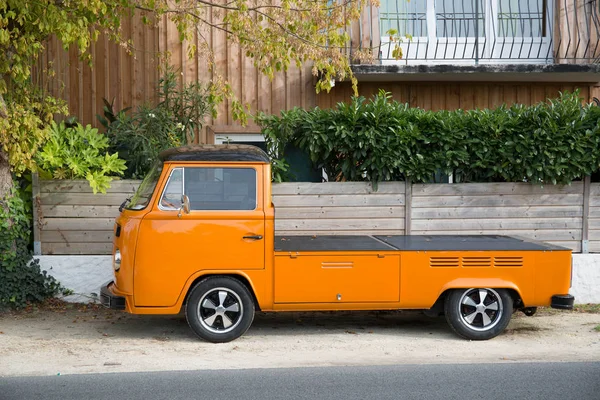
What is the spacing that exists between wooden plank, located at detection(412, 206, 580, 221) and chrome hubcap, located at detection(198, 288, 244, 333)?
3180mm

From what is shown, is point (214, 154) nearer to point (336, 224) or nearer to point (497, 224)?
point (336, 224)

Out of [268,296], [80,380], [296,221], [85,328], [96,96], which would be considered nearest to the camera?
[80,380]

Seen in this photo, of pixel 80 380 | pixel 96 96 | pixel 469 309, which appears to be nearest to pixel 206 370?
pixel 80 380

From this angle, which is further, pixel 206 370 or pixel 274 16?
pixel 274 16

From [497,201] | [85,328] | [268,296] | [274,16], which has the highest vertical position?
[274,16]

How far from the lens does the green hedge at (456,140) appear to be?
9.84 metres

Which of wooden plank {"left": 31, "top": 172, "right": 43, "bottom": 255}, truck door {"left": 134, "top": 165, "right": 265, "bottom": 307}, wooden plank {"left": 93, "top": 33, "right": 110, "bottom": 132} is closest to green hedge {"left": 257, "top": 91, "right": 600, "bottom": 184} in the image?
truck door {"left": 134, "top": 165, "right": 265, "bottom": 307}

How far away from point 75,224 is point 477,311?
17.0 feet

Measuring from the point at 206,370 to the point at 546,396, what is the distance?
2.87 meters

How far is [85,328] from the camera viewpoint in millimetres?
8570

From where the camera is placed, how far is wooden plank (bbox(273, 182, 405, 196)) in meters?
9.83

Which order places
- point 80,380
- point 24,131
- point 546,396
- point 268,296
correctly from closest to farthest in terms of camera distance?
point 546,396 → point 80,380 → point 268,296 → point 24,131

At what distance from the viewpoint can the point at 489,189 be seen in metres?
10.0

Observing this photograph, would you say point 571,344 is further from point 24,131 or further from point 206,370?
point 24,131
